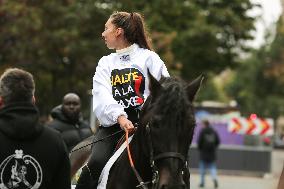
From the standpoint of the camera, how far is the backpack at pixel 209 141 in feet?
94.1

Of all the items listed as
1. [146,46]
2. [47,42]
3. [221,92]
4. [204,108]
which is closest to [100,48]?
[47,42]

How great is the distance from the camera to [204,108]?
5003 cm

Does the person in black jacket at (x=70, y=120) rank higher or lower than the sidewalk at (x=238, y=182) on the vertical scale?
higher

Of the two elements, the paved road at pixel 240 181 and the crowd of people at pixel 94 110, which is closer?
the crowd of people at pixel 94 110

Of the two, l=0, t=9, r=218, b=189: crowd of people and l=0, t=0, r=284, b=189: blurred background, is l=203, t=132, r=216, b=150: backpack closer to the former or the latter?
l=0, t=0, r=284, b=189: blurred background

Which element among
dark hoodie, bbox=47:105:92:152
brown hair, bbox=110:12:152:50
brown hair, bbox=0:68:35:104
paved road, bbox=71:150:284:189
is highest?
brown hair, bbox=110:12:152:50

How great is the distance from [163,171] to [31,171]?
124 centimetres

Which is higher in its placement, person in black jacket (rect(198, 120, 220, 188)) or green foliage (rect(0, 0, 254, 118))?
green foliage (rect(0, 0, 254, 118))

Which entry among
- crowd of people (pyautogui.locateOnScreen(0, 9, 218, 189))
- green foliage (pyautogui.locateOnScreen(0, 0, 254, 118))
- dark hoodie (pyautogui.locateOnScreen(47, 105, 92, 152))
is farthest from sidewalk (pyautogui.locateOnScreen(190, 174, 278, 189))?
crowd of people (pyautogui.locateOnScreen(0, 9, 218, 189))

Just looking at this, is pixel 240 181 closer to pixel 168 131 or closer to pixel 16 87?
pixel 168 131

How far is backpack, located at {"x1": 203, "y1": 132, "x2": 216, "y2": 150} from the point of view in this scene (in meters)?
28.7

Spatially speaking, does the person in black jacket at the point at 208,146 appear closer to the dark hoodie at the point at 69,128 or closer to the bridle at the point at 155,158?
the dark hoodie at the point at 69,128

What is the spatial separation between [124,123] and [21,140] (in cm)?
182

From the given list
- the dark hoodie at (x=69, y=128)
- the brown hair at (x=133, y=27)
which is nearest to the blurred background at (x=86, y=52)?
the dark hoodie at (x=69, y=128)
